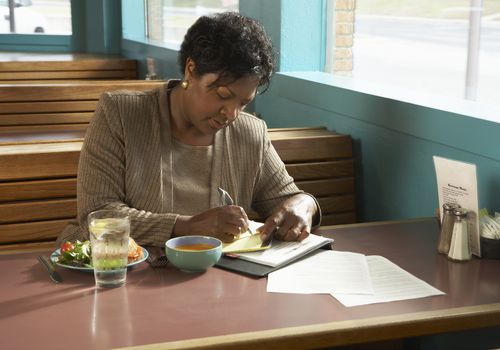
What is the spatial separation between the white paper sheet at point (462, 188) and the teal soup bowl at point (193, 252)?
2.14ft

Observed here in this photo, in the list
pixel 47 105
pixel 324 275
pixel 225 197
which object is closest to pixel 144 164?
pixel 225 197

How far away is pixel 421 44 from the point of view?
2.92 metres

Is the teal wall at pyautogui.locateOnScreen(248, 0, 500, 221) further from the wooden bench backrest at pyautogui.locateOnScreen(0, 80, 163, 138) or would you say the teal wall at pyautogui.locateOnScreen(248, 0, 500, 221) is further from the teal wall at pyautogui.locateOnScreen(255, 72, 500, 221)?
the wooden bench backrest at pyautogui.locateOnScreen(0, 80, 163, 138)

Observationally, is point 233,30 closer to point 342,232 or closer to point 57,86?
point 342,232

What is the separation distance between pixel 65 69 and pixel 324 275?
4810 millimetres

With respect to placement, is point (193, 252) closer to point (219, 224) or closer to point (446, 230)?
point (219, 224)

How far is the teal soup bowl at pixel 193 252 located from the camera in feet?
5.34

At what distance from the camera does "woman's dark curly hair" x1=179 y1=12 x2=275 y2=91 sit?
1.93 metres

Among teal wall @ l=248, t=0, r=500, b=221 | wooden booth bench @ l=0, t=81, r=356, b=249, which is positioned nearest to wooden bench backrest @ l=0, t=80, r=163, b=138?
wooden booth bench @ l=0, t=81, r=356, b=249

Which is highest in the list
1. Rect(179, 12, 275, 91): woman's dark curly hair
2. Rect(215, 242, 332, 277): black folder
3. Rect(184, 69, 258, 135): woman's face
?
Rect(179, 12, 275, 91): woman's dark curly hair

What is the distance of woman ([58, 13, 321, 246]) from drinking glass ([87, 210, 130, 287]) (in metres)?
0.30

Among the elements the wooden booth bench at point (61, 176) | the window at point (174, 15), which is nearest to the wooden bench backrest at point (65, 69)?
the window at point (174, 15)

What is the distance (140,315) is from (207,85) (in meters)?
0.77

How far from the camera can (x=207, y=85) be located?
77.4 inches
